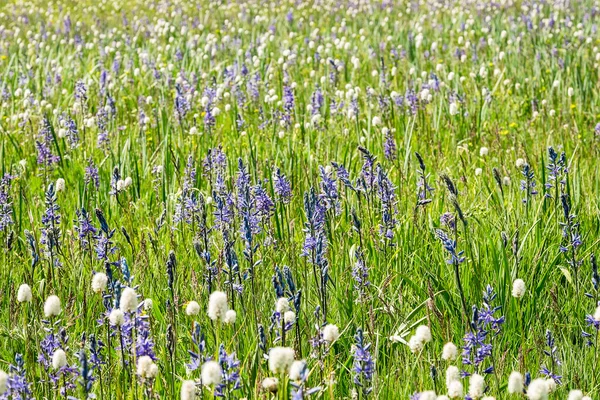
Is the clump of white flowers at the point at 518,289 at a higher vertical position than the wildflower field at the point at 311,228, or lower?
higher

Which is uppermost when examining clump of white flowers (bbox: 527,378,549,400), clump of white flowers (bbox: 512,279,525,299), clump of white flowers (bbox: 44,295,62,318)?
clump of white flowers (bbox: 44,295,62,318)

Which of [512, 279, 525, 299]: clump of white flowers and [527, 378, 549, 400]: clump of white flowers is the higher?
[527, 378, 549, 400]: clump of white flowers

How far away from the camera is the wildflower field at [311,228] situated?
2578 millimetres

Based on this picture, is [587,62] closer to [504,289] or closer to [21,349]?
[504,289]

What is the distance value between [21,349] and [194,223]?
3.56ft

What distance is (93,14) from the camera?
13.6 metres

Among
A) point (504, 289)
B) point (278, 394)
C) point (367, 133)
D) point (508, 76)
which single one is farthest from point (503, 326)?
point (508, 76)

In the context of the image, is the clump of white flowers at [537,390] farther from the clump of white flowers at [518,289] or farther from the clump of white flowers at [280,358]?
the clump of white flowers at [518,289]

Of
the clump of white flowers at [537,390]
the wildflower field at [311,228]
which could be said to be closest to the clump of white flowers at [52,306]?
the wildflower field at [311,228]

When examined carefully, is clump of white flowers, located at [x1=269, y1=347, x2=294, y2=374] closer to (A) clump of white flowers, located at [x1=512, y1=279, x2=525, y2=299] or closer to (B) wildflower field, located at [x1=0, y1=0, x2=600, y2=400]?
(B) wildflower field, located at [x1=0, y1=0, x2=600, y2=400]

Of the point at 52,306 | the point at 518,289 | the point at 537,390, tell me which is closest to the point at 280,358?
the point at 537,390

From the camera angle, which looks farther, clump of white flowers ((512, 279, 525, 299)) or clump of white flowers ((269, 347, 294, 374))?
clump of white flowers ((512, 279, 525, 299))

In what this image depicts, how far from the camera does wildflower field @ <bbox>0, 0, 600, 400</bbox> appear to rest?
8.46 ft

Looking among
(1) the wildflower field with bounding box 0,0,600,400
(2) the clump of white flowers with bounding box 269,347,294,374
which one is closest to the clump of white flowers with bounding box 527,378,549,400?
(1) the wildflower field with bounding box 0,0,600,400
